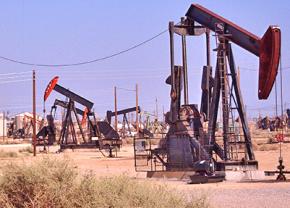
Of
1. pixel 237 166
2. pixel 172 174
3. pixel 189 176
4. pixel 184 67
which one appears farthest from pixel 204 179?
pixel 184 67

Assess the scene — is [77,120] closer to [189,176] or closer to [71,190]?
[189,176]

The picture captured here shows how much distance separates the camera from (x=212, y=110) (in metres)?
21.8

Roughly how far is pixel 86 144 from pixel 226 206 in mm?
34557

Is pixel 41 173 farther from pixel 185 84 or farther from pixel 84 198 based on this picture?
pixel 185 84

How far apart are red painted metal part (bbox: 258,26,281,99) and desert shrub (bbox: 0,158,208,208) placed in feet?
31.8

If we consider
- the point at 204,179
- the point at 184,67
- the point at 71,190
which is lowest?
the point at 204,179

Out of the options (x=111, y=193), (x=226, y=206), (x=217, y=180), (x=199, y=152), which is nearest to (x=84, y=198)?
(x=111, y=193)

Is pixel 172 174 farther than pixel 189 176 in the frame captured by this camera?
Yes

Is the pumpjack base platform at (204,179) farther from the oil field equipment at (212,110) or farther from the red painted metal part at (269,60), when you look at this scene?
the red painted metal part at (269,60)

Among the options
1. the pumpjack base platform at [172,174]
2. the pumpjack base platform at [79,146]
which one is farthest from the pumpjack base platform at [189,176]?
the pumpjack base platform at [79,146]

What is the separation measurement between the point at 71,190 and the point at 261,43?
11.7m

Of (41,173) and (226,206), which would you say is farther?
(226,206)

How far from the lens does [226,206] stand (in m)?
12.2

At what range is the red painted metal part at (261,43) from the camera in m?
18.5
